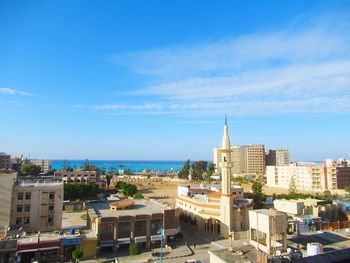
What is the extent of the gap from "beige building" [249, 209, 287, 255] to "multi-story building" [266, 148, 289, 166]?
160935 millimetres

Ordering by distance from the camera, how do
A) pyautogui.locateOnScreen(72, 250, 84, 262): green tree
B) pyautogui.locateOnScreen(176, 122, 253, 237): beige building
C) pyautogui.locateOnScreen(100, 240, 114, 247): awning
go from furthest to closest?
pyautogui.locateOnScreen(176, 122, 253, 237): beige building → pyautogui.locateOnScreen(100, 240, 114, 247): awning → pyautogui.locateOnScreen(72, 250, 84, 262): green tree

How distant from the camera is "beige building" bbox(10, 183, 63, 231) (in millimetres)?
37781

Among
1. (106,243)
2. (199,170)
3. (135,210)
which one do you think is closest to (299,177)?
(199,170)

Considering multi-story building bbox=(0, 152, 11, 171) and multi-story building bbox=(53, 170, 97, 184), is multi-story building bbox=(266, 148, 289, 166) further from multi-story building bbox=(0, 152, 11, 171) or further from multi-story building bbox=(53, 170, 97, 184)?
multi-story building bbox=(0, 152, 11, 171)

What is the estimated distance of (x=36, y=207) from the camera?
3838cm

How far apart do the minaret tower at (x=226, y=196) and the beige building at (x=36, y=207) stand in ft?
74.0

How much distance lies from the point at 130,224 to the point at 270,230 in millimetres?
16438

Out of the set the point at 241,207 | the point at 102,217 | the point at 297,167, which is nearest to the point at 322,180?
the point at 297,167

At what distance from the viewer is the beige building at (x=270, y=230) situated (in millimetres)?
33347

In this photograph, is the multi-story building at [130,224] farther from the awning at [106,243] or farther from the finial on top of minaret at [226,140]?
the finial on top of minaret at [226,140]

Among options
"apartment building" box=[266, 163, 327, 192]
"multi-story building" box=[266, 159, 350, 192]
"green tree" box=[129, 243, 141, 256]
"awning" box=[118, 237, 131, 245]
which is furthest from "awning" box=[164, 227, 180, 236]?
"multi-story building" box=[266, 159, 350, 192]

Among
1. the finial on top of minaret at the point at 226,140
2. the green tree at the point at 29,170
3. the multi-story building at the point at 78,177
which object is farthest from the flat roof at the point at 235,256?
the green tree at the point at 29,170

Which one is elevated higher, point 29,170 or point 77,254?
point 29,170

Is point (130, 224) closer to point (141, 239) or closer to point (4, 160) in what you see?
point (141, 239)
